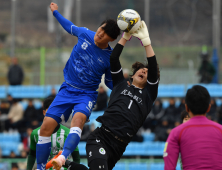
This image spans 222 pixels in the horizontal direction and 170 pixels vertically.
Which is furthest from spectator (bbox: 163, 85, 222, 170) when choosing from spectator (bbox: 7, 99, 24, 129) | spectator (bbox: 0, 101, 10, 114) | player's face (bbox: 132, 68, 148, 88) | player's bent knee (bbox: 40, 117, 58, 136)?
spectator (bbox: 0, 101, 10, 114)

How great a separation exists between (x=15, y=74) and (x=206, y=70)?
773 centimetres

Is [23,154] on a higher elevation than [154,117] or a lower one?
lower

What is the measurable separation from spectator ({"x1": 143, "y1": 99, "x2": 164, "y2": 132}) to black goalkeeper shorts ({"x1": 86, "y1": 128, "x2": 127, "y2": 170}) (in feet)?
26.6

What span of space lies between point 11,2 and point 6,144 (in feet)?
20.8

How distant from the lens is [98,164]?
4723mm

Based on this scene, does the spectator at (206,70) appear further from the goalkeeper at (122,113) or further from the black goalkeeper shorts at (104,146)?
the black goalkeeper shorts at (104,146)

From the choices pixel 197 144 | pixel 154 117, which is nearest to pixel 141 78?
pixel 197 144

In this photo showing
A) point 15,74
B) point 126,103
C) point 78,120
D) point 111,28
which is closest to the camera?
point 126,103

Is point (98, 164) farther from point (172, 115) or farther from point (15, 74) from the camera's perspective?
point (15, 74)

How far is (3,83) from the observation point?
15445mm

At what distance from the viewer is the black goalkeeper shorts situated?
488 cm

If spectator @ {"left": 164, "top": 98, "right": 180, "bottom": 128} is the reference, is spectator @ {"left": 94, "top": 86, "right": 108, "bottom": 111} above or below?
above

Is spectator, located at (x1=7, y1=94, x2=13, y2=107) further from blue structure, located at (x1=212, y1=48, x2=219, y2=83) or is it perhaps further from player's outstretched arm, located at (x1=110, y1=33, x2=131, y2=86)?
player's outstretched arm, located at (x1=110, y1=33, x2=131, y2=86)

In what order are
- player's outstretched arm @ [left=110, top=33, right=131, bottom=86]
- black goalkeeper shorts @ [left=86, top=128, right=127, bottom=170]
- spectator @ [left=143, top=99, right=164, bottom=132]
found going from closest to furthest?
black goalkeeper shorts @ [left=86, top=128, right=127, bottom=170], player's outstretched arm @ [left=110, top=33, right=131, bottom=86], spectator @ [left=143, top=99, right=164, bottom=132]
